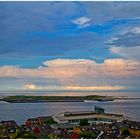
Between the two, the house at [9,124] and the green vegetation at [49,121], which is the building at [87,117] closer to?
the green vegetation at [49,121]

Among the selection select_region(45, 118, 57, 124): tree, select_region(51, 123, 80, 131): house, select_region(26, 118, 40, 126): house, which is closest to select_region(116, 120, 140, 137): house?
select_region(51, 123, 80, 131): house

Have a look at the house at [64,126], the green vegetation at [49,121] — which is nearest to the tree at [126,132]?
the house at [64,126]

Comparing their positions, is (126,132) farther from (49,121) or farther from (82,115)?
(49,121)

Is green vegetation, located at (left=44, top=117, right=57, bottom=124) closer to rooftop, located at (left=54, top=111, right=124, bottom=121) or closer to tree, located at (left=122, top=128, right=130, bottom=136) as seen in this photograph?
rooftop, located at (left=54, top=111, right=124, bottom=121)

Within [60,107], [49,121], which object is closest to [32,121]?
[49,121]

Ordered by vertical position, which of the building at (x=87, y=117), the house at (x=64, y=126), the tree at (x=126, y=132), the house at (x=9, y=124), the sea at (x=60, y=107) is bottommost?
the tree at (x=126, y=132)

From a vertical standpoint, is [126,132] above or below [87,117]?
below
